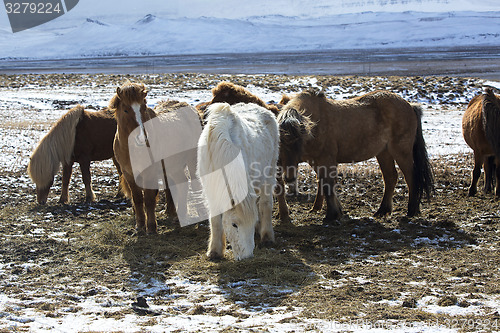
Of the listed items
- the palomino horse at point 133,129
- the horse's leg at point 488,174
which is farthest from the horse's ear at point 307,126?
the horse's leg at point 488,174

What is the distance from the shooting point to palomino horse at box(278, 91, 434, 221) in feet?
27.2

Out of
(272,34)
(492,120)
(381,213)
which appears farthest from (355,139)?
(272,34)

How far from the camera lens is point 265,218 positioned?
7.05 m

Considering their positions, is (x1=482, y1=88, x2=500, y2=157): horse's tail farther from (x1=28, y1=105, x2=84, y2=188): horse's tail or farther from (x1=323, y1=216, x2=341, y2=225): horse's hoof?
(x1=28, y1=105, x2=84, y2=188): horse's tail

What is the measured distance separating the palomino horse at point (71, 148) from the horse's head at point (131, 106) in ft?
10.2

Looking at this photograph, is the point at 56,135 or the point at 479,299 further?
the point at 56,135

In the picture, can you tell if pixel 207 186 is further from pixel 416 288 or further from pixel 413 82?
pixel 413 82

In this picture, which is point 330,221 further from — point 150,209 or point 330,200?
point 150,209

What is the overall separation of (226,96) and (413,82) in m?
22.4

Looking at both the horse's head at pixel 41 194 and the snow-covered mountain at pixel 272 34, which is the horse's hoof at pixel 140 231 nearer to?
the horse's head at pixel 41 194

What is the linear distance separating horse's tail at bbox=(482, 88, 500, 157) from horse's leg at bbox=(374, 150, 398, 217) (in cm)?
207

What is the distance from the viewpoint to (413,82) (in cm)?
2923

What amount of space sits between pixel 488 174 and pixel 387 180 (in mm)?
2595

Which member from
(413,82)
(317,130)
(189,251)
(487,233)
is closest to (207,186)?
(189,251)
